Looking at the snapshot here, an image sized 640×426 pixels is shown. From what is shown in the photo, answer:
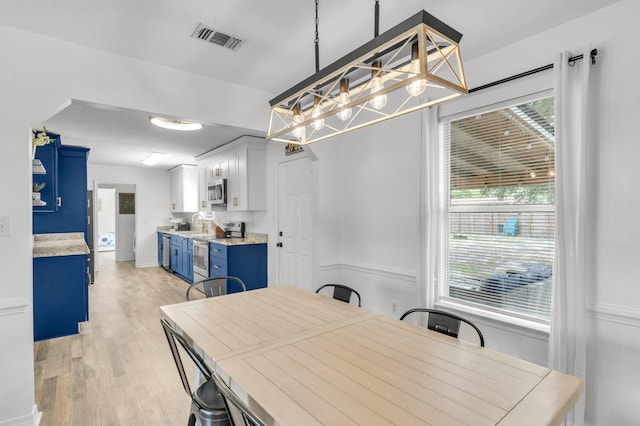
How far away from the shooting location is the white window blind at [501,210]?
2.23 meters

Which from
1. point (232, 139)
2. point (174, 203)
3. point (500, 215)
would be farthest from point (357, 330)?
point (174, 203)

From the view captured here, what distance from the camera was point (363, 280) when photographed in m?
3.49

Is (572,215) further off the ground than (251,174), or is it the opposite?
(251,174)

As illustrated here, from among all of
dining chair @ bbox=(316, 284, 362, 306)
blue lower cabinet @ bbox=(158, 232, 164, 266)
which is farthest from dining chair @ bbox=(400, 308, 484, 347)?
blue lower cabinet @ bbox=(158, 232, 164, 266)

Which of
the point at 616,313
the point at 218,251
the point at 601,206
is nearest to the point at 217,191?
the point at 218,251

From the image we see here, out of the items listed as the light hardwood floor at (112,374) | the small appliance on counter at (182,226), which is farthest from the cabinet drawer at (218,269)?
the small appliance on counter at (182,226)

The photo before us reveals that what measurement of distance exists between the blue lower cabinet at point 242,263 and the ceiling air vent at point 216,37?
3.01m

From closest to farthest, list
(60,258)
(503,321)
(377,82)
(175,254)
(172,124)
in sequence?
(377,82) < (503,321) < (60,258) < (172,124) < (175,254)

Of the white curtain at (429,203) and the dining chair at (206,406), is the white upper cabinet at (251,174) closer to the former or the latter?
the white curtain at (429,203)

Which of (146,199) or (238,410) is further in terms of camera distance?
(146,199)

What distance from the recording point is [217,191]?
559cm

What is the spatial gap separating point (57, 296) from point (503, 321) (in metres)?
4.43

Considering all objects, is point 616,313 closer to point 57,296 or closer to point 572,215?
point 572,215

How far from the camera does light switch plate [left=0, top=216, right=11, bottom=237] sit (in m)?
1.98
